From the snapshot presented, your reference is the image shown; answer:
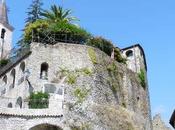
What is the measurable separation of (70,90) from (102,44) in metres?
7.11

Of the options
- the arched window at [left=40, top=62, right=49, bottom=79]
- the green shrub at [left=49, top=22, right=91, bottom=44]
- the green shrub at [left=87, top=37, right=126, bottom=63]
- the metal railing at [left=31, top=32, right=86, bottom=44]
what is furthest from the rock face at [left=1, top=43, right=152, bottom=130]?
the green shrub at [left=49, top=22, right=91, bottom=44]

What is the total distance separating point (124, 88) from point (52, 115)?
9841 millimetres

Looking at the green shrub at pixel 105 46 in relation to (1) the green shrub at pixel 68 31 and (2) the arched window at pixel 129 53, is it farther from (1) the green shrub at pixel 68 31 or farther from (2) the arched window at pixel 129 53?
(2) the arched window at pixel 129 53

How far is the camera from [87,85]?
3494 centimetres

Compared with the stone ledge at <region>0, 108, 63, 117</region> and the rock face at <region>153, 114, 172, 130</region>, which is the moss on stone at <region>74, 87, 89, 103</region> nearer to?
the stone ledge at <region>0, 108, 63, 117</region>

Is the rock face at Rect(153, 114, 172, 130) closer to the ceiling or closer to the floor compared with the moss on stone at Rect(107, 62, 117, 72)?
closer to the floor

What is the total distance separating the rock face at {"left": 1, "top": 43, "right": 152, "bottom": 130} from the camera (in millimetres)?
33344

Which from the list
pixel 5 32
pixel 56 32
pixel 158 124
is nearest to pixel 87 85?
pixel 56 32

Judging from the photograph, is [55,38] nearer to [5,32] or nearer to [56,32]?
[56,32]

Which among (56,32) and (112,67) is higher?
(56,32)

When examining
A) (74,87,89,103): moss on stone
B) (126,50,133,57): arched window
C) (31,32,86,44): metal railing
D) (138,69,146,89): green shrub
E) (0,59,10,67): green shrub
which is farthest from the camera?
(126,50,133,57): arched window

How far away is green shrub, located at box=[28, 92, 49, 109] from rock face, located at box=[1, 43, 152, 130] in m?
1.48

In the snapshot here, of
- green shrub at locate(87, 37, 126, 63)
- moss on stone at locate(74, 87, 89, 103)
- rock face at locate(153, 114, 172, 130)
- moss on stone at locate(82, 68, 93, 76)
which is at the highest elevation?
green shrub at locate(87, 37, 126, 63)

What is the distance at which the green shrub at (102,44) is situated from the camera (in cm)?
3903
